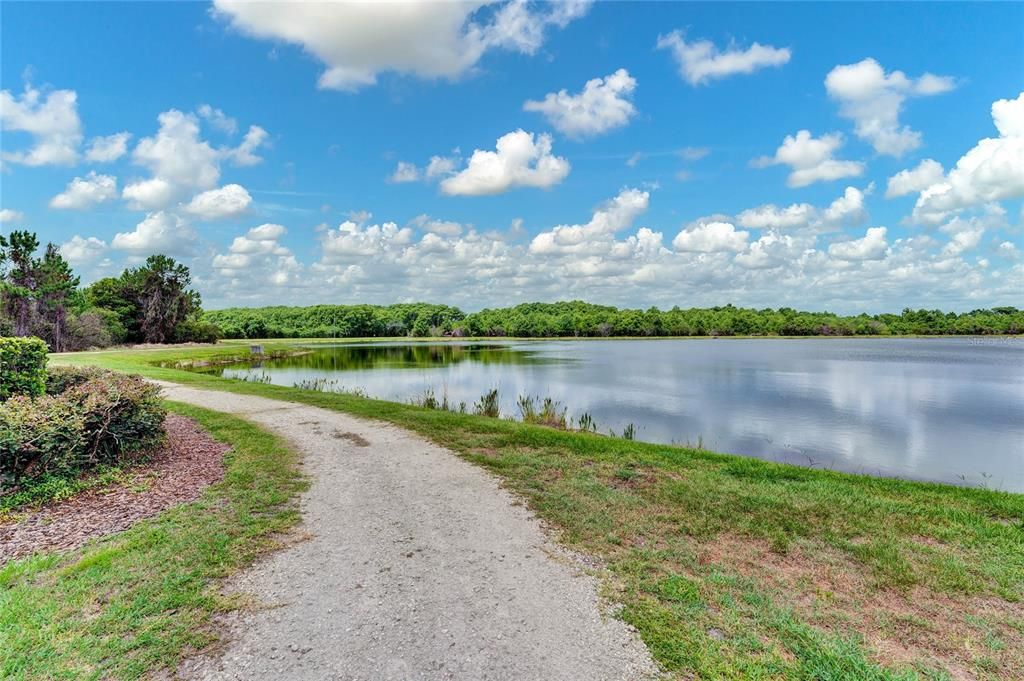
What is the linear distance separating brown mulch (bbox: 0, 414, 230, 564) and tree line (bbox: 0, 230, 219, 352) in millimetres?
34418

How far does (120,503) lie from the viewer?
18.2 ft

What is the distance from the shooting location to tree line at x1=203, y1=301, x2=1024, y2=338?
366ft

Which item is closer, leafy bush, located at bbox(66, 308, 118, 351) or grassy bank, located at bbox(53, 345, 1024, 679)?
grassy bank, located at bbox(53, 345, 1024, 679)

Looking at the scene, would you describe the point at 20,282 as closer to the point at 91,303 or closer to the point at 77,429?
the point at 91,303

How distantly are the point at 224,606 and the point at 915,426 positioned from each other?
18167 millimetres

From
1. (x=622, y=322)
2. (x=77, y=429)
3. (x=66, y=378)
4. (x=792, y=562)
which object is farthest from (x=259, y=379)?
(x=622, y=322)

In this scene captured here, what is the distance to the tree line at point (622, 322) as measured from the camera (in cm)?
11162

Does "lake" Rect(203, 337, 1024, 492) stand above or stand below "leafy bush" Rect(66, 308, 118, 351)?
below

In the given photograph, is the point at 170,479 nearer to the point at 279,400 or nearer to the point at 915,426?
the point at 279,400

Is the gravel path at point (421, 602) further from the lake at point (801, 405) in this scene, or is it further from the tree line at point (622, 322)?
the tree line at point (622, 322)

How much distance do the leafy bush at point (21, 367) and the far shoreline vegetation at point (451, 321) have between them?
1644 inches

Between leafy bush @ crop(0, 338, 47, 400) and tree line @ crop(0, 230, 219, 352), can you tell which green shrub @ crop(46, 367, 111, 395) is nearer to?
leafy bush @ crop(0, 338, 47, 400)

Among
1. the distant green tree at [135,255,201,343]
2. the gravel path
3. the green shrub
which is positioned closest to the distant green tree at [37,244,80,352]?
the distant green tree at [135,255,201,343]

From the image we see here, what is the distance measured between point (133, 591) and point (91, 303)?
186 feet
